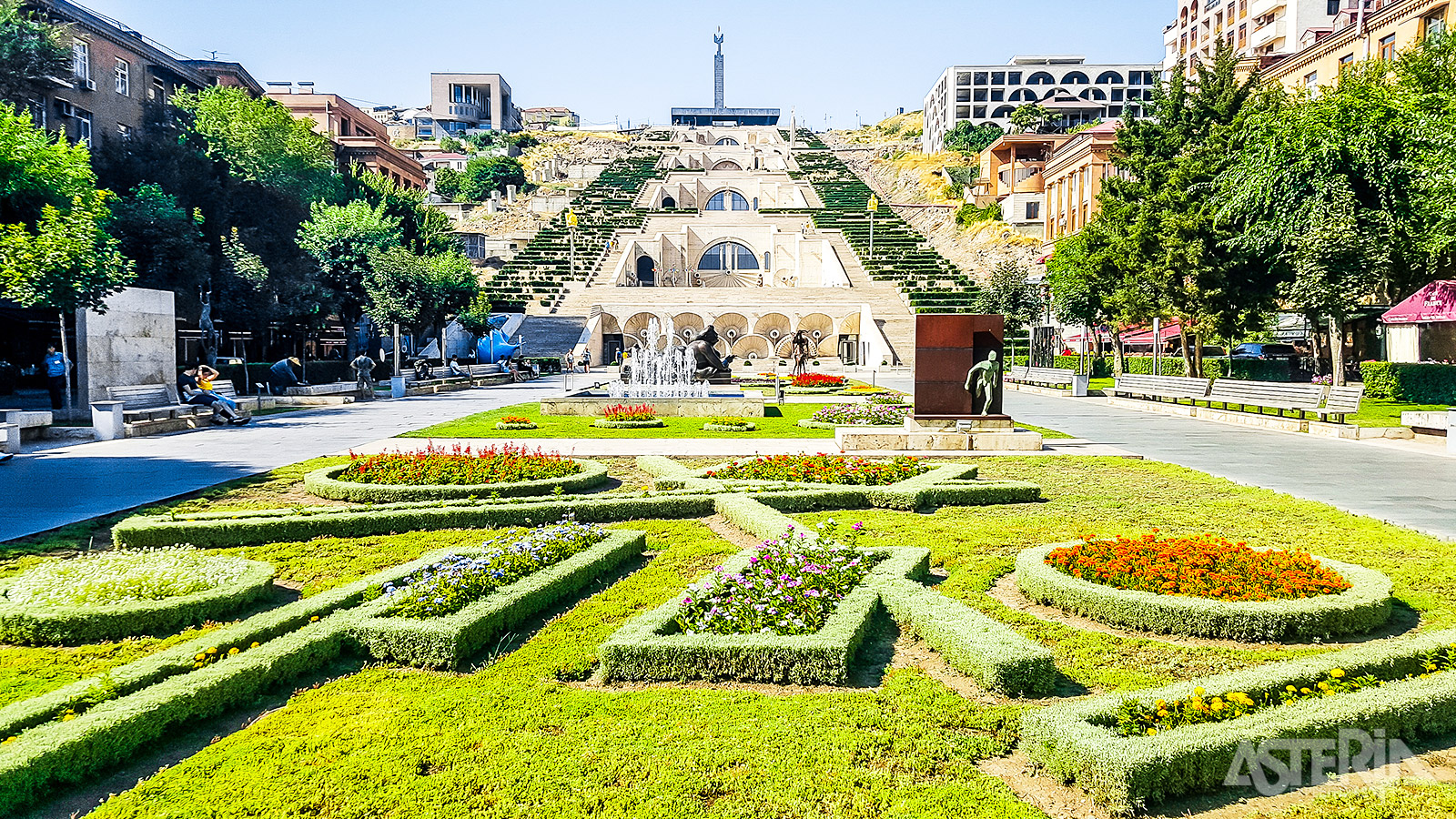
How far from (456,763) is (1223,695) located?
347 cm

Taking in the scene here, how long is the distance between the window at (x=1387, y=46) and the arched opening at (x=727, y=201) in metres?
62.2

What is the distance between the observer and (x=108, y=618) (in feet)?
18.7

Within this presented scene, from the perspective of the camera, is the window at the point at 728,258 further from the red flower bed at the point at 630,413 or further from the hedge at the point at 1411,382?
the red flower bed at the point at 630,413

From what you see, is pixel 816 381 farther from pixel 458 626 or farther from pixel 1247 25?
pixel 1247 25

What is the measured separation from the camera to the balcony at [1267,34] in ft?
204

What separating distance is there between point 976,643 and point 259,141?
4273 centimetres

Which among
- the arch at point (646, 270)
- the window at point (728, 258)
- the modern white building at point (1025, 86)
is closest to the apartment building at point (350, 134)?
the arch at point (646, 270)

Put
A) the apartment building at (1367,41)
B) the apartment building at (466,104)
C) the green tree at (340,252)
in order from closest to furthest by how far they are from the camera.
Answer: the green tree at (340,252)
the apartment building at (1367,41)
the apartment building at (466,104)

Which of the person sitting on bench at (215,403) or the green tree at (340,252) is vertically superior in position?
the green tree at (340,252)

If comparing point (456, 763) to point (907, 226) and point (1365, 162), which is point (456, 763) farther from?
point (907, 226)

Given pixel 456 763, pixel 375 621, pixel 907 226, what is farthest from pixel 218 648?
pixel 907 226

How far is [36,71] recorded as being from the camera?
29.6 metres

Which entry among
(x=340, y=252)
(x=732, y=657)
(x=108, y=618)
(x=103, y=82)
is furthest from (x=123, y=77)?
(x=732, y=657)

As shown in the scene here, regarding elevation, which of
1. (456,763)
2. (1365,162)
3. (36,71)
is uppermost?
(36,71)
